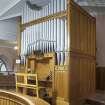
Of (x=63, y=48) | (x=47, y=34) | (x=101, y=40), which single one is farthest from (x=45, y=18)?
(x=101, y=40)

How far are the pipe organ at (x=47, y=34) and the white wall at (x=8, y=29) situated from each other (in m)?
2.15

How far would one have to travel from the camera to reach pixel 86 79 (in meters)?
6.43

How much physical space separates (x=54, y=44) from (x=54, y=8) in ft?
3.31

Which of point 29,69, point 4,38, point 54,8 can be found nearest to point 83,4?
point 54,8

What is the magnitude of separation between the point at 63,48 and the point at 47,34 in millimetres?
765

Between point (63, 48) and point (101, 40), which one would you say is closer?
point (63, 48)

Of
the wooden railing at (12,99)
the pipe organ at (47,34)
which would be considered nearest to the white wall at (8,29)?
the pipe organ at (47,34)

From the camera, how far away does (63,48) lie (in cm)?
564

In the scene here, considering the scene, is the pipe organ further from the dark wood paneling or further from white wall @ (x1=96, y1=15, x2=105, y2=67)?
the dark wood paneling

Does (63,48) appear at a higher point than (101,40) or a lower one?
lower

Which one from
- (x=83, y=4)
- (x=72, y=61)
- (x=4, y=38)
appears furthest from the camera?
(x=4, y=38)

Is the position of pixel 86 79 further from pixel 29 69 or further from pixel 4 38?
pixel 4 38

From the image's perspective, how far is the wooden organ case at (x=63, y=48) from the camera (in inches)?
219

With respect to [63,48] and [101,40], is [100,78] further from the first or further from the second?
[63,48]
